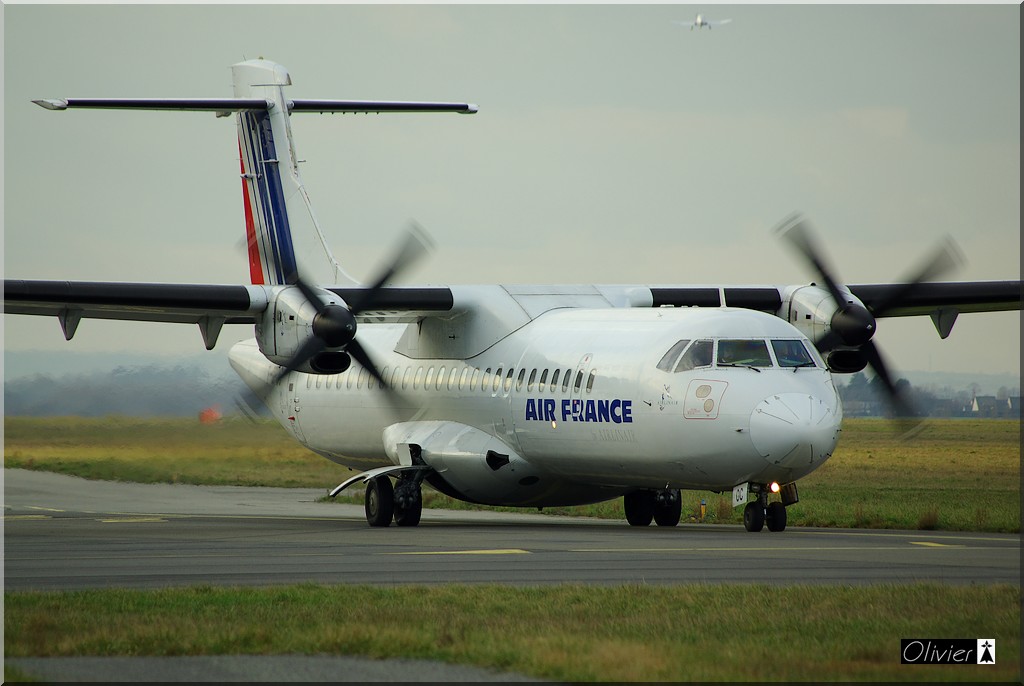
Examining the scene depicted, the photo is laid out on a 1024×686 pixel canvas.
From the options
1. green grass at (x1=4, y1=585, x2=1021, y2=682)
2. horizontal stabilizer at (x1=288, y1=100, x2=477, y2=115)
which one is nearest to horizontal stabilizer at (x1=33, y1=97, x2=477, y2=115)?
horizontal stabilizer at (x1=288, y1=100, x2=477, y2=115)

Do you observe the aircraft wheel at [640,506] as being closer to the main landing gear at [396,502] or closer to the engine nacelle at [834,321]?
the main landing gear at [396,502]

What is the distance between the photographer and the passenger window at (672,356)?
18203mm

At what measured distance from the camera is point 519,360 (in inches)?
843

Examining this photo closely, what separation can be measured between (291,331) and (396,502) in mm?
3313

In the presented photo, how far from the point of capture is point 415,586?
12234 mm

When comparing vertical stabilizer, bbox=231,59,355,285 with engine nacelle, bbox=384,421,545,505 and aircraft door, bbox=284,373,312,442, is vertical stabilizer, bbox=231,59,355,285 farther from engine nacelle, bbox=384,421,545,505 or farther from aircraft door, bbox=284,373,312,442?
engine nacelle, bbox=384,421,545,505

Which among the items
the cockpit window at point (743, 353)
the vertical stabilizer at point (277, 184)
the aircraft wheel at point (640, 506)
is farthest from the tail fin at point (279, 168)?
the cockpit window at point (743, 353)

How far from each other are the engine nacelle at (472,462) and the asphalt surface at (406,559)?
68 centimetres

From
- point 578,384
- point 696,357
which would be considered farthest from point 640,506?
point 696,357

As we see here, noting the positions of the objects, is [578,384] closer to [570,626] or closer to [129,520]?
[129,520]

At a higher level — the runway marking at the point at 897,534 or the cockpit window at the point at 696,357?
the cockpit window at the point at 696,357

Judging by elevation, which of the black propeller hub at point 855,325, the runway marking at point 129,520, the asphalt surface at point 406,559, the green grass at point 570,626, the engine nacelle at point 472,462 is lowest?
the green grass at point 570,626

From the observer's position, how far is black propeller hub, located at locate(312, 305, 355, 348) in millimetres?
20109

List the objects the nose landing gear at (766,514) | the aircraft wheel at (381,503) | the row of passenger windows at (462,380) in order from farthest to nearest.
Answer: the aircraft wheel at (381,503)
the row of passenger windows at (462,380)
the nose landing gear at (766,514)
